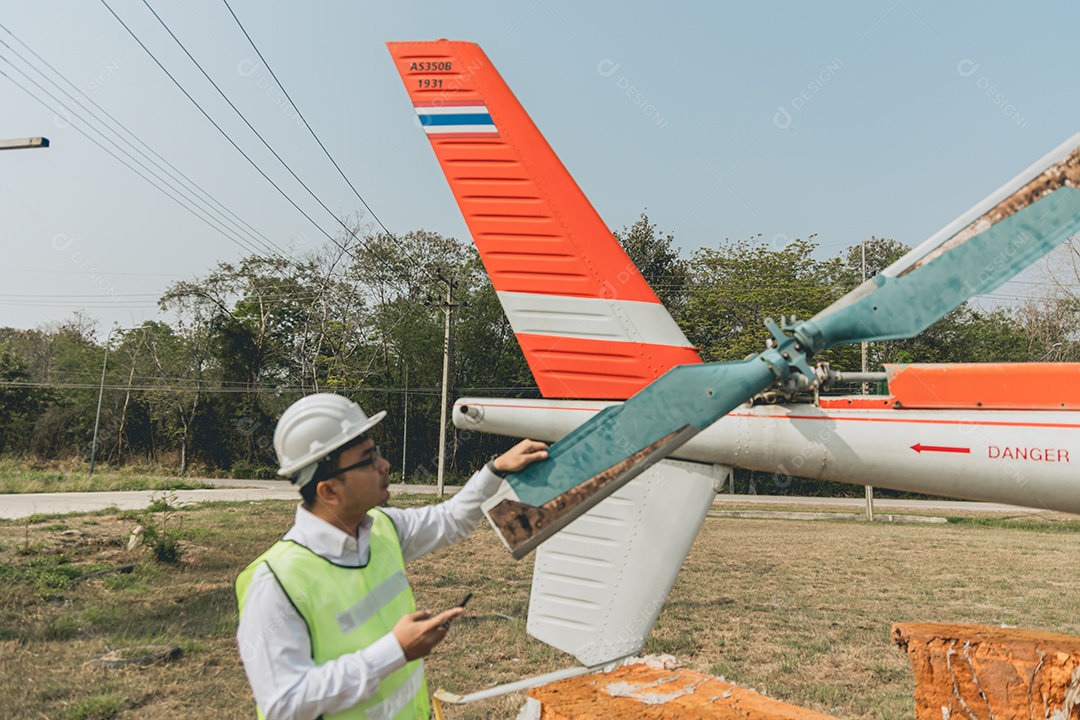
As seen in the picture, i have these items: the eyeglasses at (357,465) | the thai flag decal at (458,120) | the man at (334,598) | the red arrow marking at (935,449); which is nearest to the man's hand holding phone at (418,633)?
the man at (334,598)

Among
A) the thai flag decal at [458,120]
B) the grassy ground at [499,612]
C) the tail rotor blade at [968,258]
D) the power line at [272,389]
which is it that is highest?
the power line at [272,389]

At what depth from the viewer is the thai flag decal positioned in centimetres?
442

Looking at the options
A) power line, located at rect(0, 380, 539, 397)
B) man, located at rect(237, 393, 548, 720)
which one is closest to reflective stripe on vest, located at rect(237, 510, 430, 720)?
man, located at rect(237, 393, 548, 720)

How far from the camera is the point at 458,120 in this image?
446 cm

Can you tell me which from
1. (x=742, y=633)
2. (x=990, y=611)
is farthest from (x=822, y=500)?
(x=742, y=633)

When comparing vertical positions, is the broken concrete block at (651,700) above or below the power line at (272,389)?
below

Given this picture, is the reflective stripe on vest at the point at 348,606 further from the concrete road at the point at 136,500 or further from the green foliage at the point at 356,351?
the green foliage at the point at 356,351

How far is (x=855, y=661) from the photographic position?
656 centimetres

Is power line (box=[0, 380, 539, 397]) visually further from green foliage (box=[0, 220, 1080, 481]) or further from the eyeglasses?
the eyeglasses

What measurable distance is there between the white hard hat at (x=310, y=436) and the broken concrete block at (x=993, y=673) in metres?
3.60

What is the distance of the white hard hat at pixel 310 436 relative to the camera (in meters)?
2.26

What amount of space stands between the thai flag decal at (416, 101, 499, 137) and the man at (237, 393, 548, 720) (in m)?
2.51

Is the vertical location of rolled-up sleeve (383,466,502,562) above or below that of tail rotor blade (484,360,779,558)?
below

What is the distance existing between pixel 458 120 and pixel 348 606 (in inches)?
124
